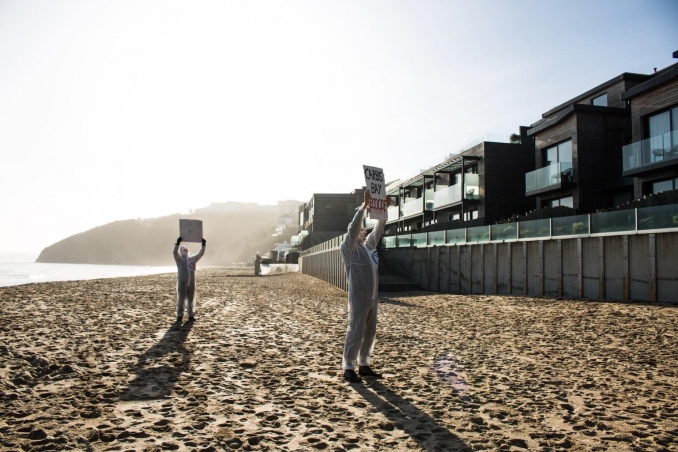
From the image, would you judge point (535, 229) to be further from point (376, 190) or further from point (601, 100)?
point (601, 100)

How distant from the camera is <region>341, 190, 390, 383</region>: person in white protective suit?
631 centimetres

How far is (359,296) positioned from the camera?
6324 mm

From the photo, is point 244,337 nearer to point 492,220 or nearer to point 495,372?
point 495,372

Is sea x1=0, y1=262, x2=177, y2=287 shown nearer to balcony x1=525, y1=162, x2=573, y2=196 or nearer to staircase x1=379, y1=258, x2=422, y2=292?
staircase x1=379, y1=258, x2=422, y2=292

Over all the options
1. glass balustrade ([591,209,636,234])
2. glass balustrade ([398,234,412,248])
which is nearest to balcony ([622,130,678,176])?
glass balustrade ([591,209,636,234])

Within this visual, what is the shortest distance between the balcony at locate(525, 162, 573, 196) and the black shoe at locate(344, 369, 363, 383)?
925 inches

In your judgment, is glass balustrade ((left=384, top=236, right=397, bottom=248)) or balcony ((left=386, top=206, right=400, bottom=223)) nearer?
glass balustrade ((left=384, top=236, right=397, bottom=248))

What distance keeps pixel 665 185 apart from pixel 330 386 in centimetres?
2173

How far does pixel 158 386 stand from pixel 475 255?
1740 cm

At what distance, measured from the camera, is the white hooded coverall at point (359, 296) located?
6312 millimetres

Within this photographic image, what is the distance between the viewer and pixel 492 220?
31.0 metres

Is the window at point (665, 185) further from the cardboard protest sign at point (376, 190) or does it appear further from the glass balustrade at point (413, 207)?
the cardboard protest sign at point (376, 190)

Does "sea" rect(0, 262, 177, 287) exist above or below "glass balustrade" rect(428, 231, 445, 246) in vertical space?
below

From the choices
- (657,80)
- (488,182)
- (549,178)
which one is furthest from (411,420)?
(488,182)
